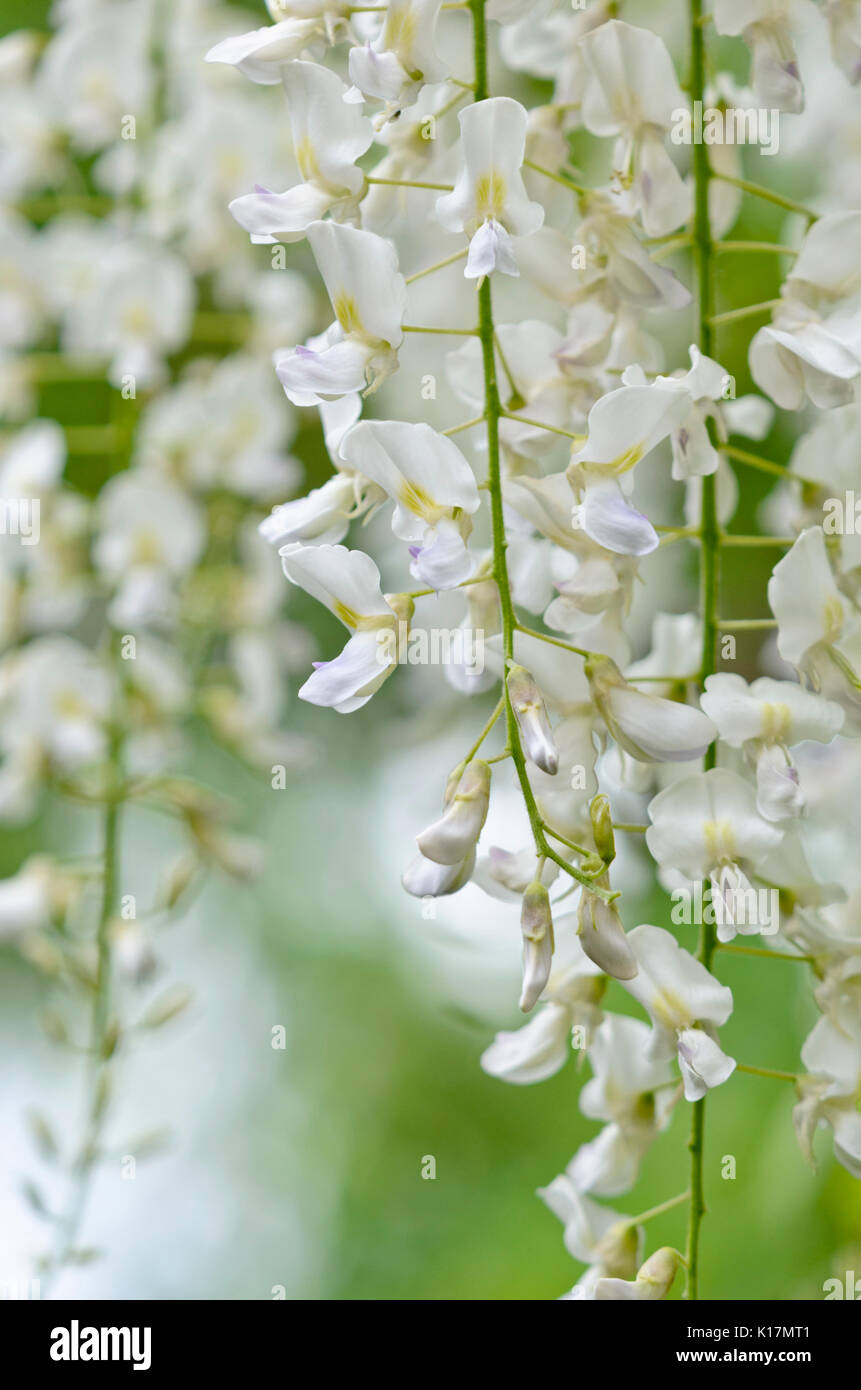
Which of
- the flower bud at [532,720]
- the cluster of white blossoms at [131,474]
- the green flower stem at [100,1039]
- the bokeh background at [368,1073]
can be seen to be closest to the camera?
the flower bud at [532,720]

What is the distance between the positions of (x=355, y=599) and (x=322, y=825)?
1049 millimetres

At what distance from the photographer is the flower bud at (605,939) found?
44cm

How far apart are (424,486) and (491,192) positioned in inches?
4.0

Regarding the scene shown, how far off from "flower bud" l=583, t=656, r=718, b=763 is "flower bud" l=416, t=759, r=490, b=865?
0.05 metres

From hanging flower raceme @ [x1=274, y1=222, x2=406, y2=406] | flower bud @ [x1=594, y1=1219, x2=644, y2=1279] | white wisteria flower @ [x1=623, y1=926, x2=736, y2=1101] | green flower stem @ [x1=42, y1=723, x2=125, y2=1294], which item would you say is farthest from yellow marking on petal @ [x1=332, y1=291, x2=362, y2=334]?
green flower stem @ [x1=42, y1=723, x2=125, y2=1294]

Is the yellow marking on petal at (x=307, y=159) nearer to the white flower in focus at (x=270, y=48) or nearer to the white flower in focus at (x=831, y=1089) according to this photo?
the white flower in focus at (x=270, y=48)

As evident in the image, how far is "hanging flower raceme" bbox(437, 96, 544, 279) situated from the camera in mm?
448

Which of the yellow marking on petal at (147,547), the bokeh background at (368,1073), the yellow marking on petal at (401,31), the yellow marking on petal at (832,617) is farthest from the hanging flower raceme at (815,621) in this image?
the yellow marking on petal at (147,547)

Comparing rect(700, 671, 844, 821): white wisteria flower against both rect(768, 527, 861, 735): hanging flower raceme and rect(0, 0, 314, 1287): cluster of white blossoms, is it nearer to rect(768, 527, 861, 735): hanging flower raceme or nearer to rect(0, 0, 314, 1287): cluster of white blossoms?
rect(768, 527, 861, 735): hanging flower raceme

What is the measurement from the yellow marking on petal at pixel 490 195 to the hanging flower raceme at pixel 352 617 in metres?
0.12

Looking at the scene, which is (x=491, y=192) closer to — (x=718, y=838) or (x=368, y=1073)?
(x=718, y=838)

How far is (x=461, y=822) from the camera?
1.46 ft

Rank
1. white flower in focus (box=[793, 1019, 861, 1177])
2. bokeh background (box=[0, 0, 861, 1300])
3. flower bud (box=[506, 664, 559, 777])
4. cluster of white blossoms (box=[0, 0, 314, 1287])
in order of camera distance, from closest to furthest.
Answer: flower bud (box=[506, 664, 559, 777])
white flower in focus (box=[793, 1019, 861, 1177])
cluster of white blossoms (box=[0, 0, 314, 1287])
bokeh background (box=[0, 0, 861, 1300])

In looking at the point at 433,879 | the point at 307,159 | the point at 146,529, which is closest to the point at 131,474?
the point at 146,529
